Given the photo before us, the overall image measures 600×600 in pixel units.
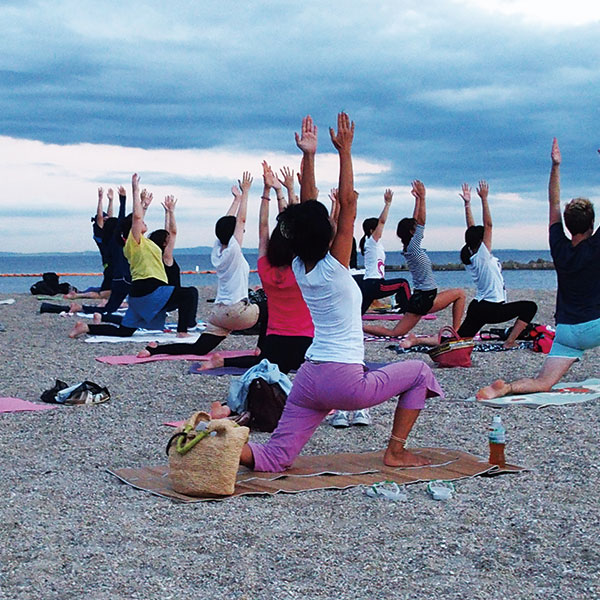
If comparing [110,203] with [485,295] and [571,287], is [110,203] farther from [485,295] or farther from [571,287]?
[571,287]

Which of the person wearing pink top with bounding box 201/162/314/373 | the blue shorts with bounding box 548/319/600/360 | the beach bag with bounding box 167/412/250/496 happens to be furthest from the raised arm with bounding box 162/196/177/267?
the beach bag with bounding box 167/412/250/496

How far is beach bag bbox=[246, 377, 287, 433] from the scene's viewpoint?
19.8 ft

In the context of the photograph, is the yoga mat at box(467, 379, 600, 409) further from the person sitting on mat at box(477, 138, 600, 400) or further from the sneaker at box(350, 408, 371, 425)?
the sneaker at box(350, 408, 371, 425)

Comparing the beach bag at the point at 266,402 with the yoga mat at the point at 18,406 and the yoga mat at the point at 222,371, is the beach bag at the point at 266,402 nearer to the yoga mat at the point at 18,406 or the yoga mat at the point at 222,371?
the yoga mat at the point at 18,406

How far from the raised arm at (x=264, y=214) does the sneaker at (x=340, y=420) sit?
153 centimetres

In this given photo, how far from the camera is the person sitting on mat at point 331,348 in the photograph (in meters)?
4.57

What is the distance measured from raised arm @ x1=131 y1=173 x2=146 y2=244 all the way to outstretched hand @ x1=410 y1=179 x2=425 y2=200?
10.3 feet

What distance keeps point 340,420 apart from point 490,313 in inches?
178

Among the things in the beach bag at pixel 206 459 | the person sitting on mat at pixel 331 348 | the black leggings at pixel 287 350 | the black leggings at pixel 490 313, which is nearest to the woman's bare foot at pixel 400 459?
the person sitting on mat at pixel 331 348

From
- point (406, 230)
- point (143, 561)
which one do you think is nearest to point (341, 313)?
point (143, 561)

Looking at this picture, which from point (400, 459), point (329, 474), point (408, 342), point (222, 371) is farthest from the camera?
point (408, 342)

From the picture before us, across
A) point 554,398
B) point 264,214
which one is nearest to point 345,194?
point 264,214

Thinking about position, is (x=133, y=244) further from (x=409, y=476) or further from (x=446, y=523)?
(x=446, y=523)

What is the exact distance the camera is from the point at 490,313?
1027cm
